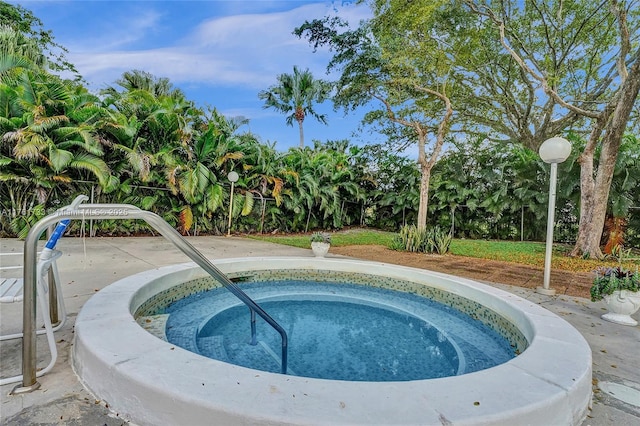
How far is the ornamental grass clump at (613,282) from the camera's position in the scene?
11.7ft

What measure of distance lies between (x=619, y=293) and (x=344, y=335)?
304 centimetres

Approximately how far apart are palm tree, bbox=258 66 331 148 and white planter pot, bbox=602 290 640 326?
77.1 ft

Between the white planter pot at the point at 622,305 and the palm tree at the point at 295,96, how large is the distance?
2349 cm

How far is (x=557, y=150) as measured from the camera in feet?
15.8

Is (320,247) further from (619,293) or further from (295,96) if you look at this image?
(295,96)

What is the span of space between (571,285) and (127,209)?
20.9 ft

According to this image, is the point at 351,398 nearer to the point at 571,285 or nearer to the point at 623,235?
the point at 571,285

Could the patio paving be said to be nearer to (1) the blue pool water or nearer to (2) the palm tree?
(1) the blue pool water

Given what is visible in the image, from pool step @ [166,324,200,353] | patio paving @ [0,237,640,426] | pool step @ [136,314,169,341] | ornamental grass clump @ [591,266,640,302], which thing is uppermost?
ornamental grass clump @ [591,266,640,302]

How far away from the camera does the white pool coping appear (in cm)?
148

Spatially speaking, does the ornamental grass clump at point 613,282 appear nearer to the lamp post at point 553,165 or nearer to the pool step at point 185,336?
the lamp post at point 553,165

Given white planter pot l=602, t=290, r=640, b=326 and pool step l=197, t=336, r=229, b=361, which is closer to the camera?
pool step l=197, t=336, r=229, b=361

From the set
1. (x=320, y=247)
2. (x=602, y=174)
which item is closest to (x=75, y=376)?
(x=320, y=247)

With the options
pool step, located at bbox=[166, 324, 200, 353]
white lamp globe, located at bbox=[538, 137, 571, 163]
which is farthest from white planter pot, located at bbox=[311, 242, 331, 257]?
white lamp globe, located at bbox=[538, 137, 571, 163]
